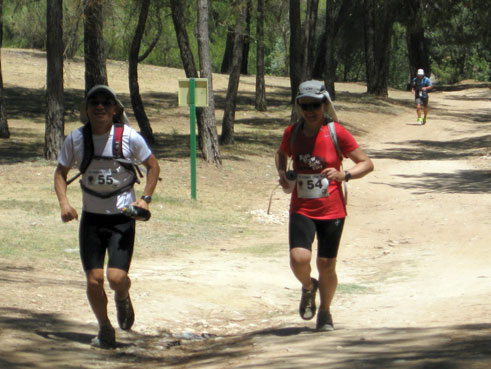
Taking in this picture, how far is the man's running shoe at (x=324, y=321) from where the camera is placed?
21.3 feet

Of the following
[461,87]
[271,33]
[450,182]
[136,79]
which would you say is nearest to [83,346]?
[450,182]

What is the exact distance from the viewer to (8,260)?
32.4 feet

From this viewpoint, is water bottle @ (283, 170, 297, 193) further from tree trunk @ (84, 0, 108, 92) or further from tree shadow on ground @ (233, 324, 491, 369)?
tree trunk @ (84, 0, 108, 92)

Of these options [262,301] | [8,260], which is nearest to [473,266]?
[262,301]

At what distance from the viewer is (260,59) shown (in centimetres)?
3164

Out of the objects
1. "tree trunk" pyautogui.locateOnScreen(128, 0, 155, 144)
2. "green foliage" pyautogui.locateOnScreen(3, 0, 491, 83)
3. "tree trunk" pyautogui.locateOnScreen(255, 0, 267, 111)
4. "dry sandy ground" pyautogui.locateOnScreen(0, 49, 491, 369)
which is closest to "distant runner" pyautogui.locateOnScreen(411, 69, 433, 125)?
"green foliage" pyautogui.locateOnScreen(3, 0, 491, 83)

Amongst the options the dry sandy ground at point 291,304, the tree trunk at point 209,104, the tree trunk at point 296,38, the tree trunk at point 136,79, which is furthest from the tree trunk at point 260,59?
the dry sandy ground at point 291,304

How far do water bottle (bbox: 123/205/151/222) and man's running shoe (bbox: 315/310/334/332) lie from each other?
1622mm

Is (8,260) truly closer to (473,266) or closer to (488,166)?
(473,266)

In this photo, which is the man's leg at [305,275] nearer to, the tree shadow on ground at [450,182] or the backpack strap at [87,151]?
the backpack strap at [87,151]

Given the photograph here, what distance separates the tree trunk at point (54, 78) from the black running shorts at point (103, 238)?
1315cm

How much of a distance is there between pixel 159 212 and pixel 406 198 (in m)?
4.86

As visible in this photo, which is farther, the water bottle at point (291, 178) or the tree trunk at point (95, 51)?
the tree trunk at point (95, 51)

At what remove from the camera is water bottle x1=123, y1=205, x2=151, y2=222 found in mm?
5785
